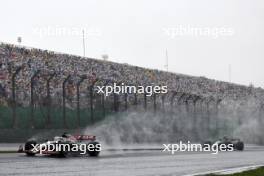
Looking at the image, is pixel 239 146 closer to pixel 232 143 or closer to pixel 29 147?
pixel 232 143

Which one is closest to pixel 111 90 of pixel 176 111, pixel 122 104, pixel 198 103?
pixel 122 104

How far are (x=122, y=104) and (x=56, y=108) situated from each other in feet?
21.8

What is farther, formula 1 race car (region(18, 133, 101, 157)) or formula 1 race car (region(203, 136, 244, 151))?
formula 1 race car (region(203, 136, 244, 151))

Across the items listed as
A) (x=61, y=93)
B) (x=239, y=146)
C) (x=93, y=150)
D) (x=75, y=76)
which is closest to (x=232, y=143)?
(x=239, y=146)

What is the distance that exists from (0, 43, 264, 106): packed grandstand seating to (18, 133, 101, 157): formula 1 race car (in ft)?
17.6

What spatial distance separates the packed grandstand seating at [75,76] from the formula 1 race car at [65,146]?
537 centimetres

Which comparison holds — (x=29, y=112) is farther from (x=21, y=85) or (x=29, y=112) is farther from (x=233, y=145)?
(x=233, y=145)

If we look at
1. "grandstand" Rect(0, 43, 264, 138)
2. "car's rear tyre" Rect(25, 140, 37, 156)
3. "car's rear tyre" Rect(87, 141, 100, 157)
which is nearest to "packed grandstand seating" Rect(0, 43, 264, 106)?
"grandstand" Rect(0, 43, 264, 138)

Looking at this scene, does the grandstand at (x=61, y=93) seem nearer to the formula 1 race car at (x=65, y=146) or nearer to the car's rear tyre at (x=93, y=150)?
the formula 1 race car at (x=65, y=146)

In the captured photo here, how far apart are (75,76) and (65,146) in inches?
548

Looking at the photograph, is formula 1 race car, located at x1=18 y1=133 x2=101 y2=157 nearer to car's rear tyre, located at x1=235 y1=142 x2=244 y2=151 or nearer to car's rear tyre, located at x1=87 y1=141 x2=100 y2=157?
car's rear tyre, located at x1=87 y1=141 x2=100 y2=157

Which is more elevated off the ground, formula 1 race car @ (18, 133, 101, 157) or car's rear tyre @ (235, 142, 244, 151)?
formula 1 race car @ (18, 133, 101, 157)

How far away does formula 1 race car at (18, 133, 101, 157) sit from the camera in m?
24.3

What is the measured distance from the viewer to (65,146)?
24438 mm
